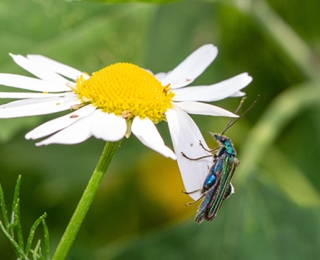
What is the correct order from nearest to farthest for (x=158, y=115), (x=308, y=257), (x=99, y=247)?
(x=158, y=115) → (x=308, y=257) → (x=99, y=247)

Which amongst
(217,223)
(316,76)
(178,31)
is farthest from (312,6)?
(217,223)

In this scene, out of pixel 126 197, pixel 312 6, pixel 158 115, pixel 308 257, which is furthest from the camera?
pixel 312 6

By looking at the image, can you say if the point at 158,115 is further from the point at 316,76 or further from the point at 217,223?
the point at 316,76

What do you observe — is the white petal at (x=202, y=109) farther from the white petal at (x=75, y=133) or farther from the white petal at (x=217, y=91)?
the white petal at (x=75, y=133)

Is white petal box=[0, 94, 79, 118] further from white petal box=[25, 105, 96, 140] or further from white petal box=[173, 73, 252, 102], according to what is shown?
white petal box=[173, 73, 252, 102]

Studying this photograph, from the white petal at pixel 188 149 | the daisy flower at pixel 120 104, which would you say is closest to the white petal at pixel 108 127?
the daisy flower at pixel 120 104

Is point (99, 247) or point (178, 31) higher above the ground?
point (178, 31)

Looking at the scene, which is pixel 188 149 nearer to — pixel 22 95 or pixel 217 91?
pixel 217 91
